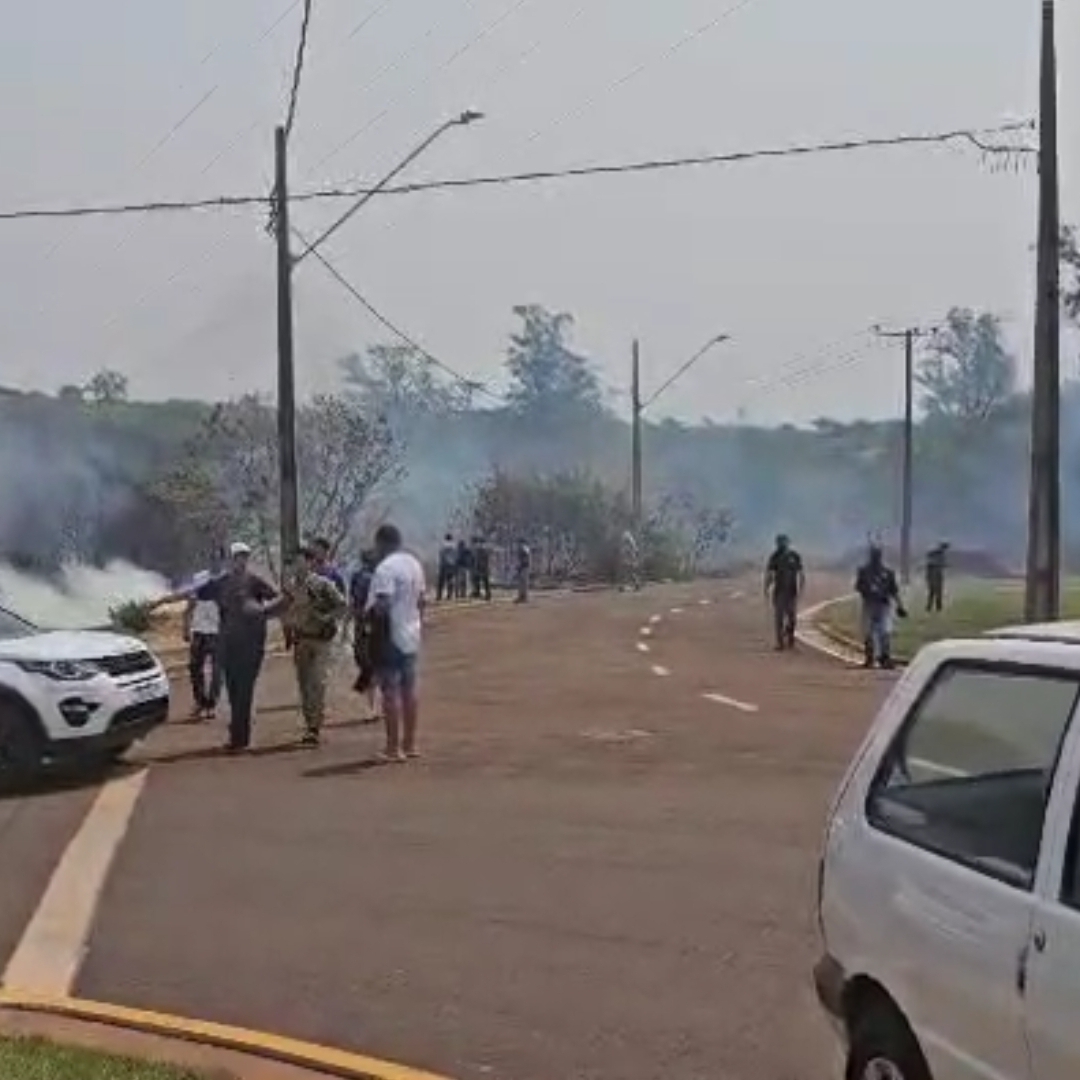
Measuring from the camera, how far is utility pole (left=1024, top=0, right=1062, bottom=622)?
22.5m

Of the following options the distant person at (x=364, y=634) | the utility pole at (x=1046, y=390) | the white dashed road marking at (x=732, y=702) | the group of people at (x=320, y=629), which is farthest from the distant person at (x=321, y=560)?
the utility pole at (x=1046, y=390)

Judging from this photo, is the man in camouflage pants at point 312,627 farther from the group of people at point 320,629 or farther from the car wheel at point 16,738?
the car wheel at point 16,738

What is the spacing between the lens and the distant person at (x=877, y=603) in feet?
85.2

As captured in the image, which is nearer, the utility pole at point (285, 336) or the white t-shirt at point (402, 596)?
the white t-shirt at point (402, 596)

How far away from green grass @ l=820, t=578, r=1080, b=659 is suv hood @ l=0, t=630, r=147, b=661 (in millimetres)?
14115

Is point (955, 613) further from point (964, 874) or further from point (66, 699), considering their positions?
point (964, 874)

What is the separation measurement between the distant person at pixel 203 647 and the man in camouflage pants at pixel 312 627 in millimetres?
1891

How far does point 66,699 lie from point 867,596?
13.9 meters

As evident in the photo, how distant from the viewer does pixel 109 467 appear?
62.5m

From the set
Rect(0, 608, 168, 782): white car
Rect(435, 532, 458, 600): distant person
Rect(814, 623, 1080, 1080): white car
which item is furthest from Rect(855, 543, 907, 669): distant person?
Rect(435, 532, 458, 600): distant person

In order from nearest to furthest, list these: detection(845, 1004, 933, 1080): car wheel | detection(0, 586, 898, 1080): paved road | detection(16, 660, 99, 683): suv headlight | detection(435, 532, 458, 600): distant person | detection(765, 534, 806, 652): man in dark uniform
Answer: detection(845, 1004, 933, 1080): car wheel → detection(0, 586, 898, 1080): paved road → detection(16, 660, 99, 683): suv headlight → detection(765, 534, 806, 652): man in dark uniform → detection(435, 532, 458, 600): distant person

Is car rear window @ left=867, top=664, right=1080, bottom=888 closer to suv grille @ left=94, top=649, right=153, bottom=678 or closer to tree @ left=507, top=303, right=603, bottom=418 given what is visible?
suv grille @ left=94, top=649, right=153, bottom=678

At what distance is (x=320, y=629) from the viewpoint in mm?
16062

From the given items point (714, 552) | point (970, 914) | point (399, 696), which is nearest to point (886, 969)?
point (970, 914)
